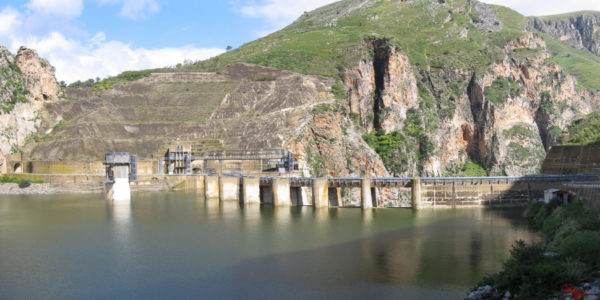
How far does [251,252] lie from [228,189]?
27260 mm

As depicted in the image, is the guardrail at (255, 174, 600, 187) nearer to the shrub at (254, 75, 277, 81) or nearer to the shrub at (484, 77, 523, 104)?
the shrub at (254, 75, 277, 81)

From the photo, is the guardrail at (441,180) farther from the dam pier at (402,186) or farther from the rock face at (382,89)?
the rock face at (382,89)

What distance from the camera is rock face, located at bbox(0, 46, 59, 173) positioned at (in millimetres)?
81125

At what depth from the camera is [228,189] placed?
2434 inches

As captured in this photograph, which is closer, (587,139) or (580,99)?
(587,139)

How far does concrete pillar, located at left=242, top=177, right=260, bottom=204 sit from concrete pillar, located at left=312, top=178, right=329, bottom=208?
682 centimetres

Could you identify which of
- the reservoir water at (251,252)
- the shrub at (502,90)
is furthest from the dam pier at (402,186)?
the shrub at (502,90)

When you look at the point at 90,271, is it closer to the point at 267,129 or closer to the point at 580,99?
the point at 267,129

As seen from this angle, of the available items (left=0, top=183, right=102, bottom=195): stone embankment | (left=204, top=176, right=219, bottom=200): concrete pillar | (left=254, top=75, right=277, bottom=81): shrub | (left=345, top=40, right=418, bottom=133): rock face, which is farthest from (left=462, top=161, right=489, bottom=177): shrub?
(left=0, top=183, right=102, bottom=195): stone embankment

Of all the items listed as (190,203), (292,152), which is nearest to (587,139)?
(292,152)

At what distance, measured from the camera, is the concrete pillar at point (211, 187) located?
6425 cm

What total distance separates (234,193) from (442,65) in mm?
75244

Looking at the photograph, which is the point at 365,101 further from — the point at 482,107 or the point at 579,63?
the point at 579,63

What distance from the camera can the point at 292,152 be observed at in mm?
75812
